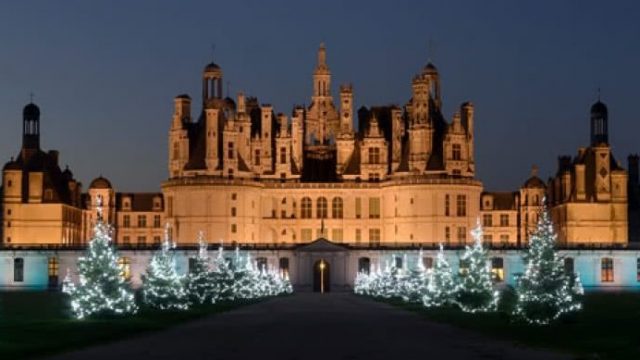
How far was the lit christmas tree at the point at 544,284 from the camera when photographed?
1912 inches

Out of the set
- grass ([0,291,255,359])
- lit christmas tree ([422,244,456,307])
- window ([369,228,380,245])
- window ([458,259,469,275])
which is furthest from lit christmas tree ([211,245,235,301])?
window ([369,228,380,245])

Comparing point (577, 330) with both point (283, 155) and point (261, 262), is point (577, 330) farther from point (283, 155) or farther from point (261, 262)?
point (283, 155)

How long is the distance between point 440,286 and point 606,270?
163ft

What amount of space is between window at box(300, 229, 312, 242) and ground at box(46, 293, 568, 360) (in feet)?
228

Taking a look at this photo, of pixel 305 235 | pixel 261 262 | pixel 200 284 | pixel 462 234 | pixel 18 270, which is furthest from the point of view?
pixel 305 235

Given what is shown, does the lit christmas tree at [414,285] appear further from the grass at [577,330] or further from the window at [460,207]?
the window at [460,207]

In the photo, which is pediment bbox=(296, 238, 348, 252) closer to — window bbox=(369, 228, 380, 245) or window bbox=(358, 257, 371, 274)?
window bbox=(358, 257, 371, 274)

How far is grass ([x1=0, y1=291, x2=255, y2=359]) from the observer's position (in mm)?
38688

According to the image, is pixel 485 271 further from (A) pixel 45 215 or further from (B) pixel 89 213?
(B) pixel 89 213

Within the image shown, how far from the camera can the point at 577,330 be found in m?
45.5

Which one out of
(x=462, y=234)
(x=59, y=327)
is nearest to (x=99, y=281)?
(x=59, y=327)

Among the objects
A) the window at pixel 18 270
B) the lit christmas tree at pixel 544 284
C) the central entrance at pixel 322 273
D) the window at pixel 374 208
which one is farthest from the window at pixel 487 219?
the lit christmas tree at pixel 544 284

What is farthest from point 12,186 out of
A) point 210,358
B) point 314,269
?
point 210,358

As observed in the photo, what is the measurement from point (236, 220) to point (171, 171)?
28.6ft
